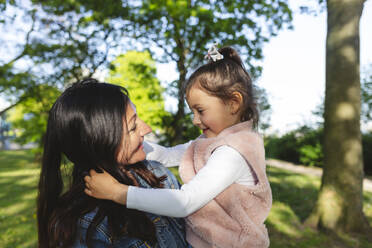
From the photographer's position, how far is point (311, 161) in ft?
43.4

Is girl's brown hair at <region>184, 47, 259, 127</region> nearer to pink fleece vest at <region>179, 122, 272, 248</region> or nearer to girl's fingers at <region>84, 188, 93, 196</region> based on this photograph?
pink fleece vest at <region>179, 122, 272, 248</region>

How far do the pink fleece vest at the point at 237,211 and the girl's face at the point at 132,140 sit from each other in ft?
1.24

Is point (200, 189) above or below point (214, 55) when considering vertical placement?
below

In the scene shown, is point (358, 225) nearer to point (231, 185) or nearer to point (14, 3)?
point (231, 185)

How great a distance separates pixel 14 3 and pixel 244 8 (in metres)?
5.29

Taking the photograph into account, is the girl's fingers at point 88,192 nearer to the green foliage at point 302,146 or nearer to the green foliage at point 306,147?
the green foliage at point 306,147

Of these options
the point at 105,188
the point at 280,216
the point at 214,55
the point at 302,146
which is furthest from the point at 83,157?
the point at 302,146

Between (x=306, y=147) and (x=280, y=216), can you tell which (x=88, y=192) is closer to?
(x=280, y=216)

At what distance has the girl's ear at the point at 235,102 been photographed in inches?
75.1

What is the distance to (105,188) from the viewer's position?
1.37 metres

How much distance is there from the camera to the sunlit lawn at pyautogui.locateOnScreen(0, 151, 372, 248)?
4465 millimetres

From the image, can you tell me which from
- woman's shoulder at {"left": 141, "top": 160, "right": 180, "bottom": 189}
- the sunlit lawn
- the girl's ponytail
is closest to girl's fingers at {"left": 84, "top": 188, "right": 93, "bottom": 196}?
the girl's ponytail

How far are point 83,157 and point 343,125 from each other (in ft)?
13.4

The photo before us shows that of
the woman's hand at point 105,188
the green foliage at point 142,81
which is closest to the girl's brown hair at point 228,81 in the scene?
the woman's hand at point 105,188
